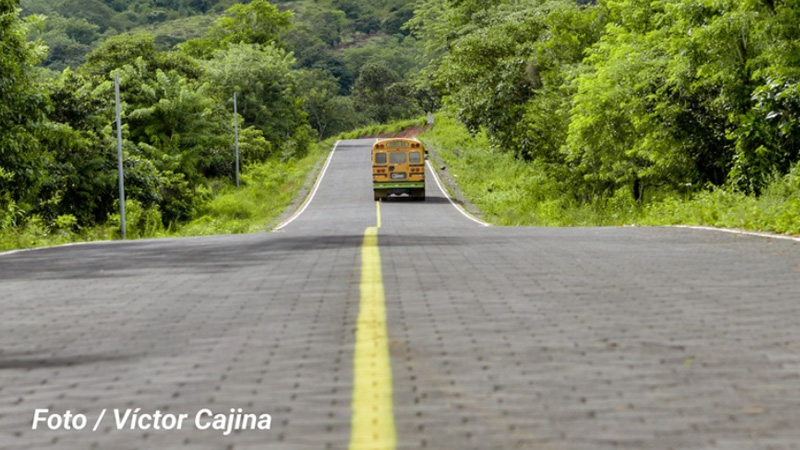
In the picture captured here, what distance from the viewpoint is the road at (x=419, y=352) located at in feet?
11.1

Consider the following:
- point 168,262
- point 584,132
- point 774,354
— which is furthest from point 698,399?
point 584,132

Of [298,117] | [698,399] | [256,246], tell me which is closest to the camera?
[698,399]

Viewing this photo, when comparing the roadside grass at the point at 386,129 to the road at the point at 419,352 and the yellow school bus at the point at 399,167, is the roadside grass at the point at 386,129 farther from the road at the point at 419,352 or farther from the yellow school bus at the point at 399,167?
the road at the point at 419,352

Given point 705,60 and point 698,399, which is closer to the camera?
point 698,399

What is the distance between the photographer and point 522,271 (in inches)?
335

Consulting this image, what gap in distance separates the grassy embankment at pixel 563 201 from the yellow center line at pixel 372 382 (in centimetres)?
1143

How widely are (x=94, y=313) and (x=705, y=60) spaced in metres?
24.0

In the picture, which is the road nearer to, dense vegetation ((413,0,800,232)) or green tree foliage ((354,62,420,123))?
dense vegetation ((413,0,800,232))

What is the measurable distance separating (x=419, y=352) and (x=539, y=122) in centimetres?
4231

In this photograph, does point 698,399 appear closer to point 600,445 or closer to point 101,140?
point 600,445

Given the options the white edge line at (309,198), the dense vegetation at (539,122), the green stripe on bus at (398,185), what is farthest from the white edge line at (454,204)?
the white edge line at (309,198)

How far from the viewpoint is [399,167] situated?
5156cm

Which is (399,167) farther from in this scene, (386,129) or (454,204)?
(386,129)

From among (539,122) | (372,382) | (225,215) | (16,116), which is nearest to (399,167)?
(539,122)
